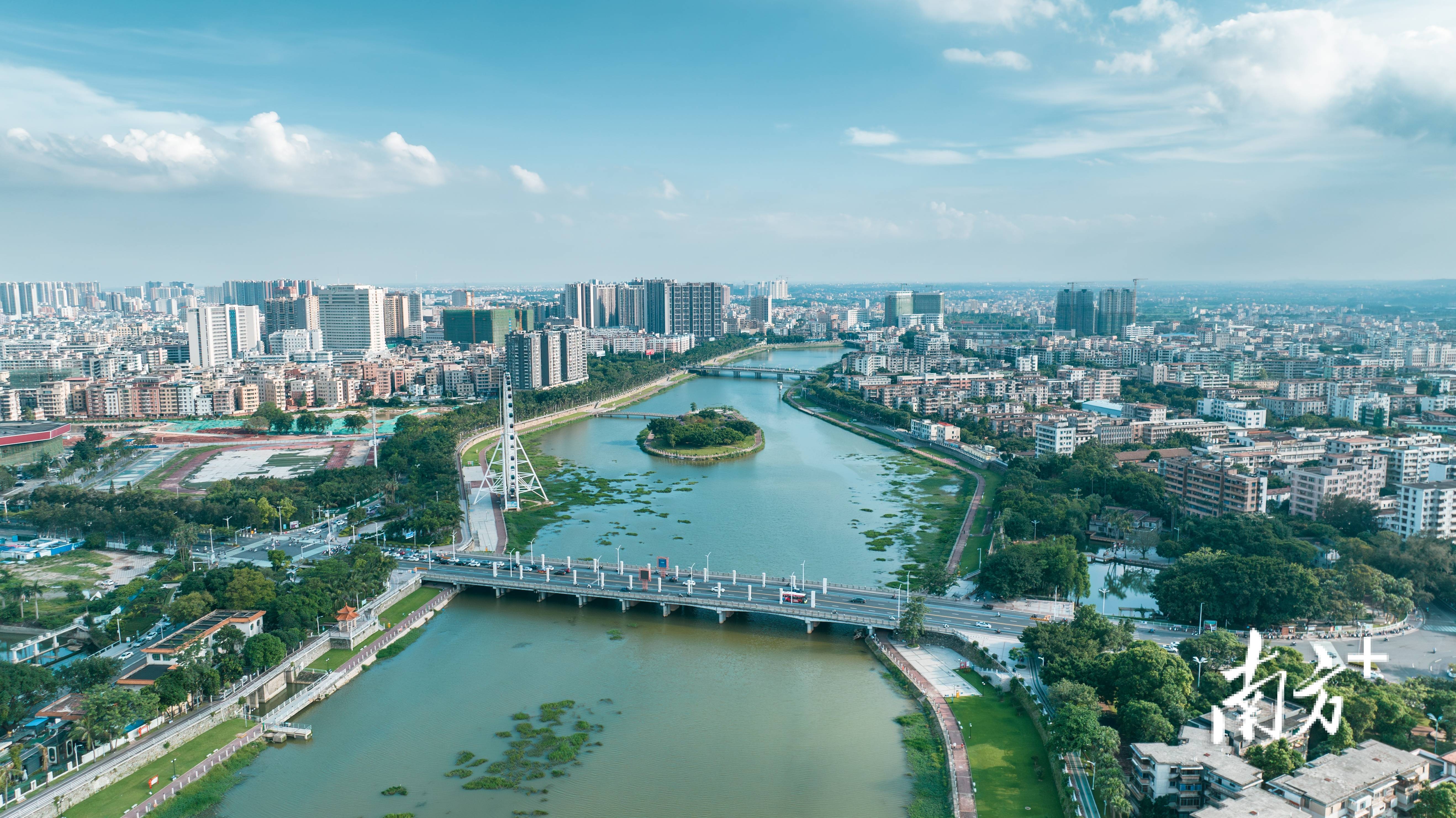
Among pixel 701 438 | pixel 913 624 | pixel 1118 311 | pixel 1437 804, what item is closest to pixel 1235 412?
pixel 701 438

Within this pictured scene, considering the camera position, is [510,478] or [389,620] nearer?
[389,620]

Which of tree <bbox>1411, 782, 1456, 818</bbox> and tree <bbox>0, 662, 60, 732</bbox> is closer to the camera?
tree <bbox>1411, 782, 1456, 818</bbox>

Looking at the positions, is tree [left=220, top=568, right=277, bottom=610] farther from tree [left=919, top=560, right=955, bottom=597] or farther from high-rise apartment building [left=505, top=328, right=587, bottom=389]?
high-rise apartment building [left=505, top=328, right=587, bottom=389]

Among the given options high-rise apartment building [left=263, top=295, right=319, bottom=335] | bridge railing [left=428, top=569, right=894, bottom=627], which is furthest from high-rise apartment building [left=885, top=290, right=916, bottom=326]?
bridge railing [left=428, top=569, right=894, bottom=627]

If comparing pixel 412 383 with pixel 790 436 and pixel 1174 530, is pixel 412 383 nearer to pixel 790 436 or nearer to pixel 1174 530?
pixel 790 436

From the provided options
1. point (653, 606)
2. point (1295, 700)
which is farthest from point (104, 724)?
point (1295, 700)

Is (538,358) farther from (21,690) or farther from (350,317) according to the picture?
(21,690)
